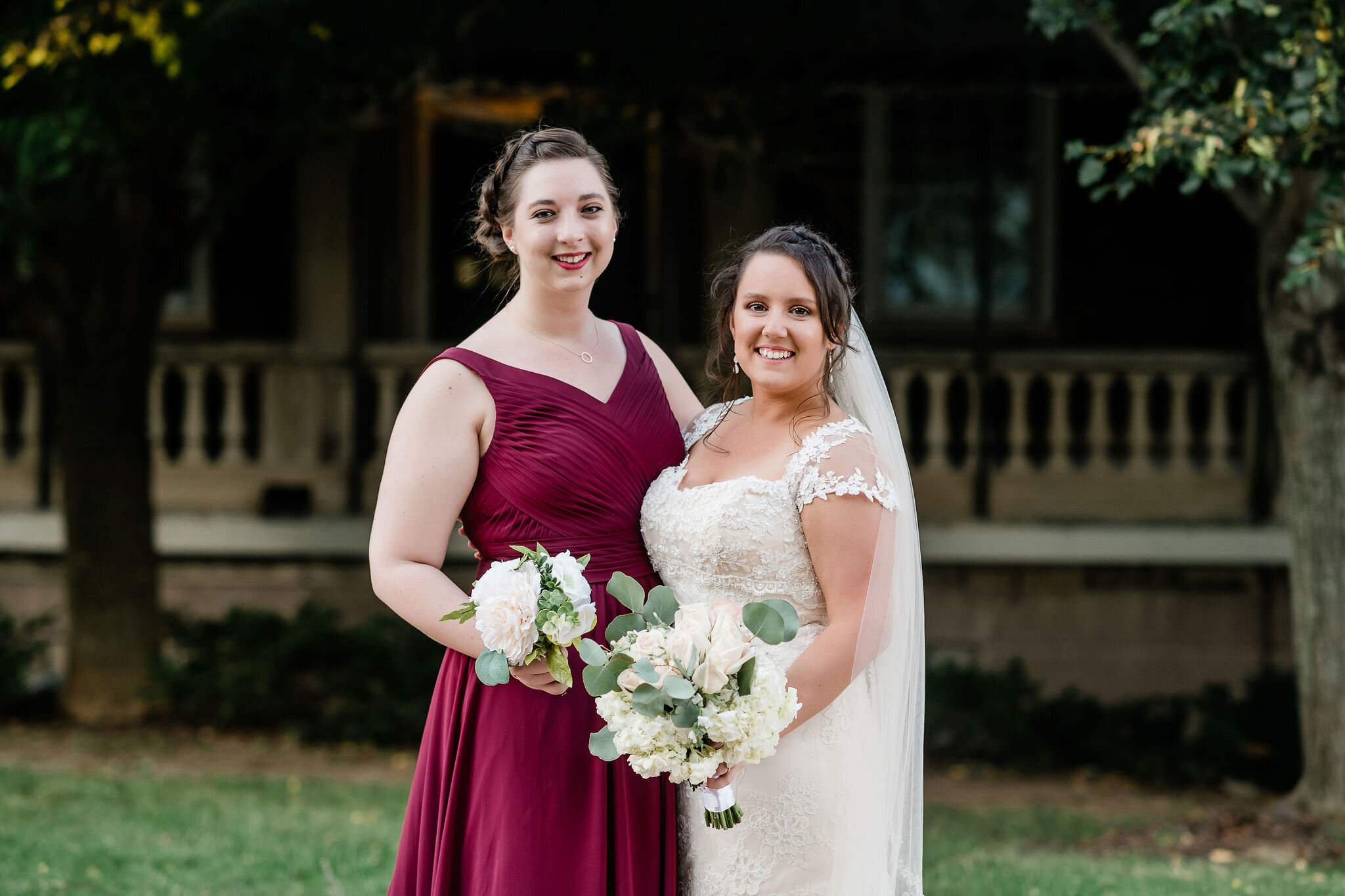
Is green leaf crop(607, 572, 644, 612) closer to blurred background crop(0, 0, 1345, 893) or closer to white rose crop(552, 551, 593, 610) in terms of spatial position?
white rose crop(552, 551, 593, 610)

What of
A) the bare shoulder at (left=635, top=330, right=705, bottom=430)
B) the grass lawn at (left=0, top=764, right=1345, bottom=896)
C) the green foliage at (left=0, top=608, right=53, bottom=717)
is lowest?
the grass lawn at (left=0, top=764, right=1345, bottom=896)

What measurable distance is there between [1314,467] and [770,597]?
413 centimetres

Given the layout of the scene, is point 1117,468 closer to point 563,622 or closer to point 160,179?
point 160,179

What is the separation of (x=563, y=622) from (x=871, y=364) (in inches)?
42.9

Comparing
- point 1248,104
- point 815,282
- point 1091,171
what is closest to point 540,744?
point 815,282

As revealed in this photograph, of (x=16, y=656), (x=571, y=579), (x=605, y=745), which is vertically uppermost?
(x=571, y=579)

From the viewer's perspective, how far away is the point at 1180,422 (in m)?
8.87

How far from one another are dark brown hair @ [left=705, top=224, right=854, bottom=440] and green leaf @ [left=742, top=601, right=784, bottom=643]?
61 cm

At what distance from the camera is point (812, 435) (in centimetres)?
275

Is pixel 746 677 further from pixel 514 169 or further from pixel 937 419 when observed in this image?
pixel 937 419

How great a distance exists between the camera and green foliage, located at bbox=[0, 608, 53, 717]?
26.9ft

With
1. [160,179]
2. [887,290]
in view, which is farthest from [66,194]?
[887,290]

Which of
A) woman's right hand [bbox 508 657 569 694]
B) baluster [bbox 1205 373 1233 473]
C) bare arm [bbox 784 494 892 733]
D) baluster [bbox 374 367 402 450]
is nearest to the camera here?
woman's right hand [bbox 508 657 569 694]

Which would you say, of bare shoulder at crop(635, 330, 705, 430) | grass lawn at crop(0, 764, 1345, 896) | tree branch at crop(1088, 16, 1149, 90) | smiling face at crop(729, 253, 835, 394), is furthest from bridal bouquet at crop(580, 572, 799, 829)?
tree branch at crop(1088, 16, 1149, 90)
